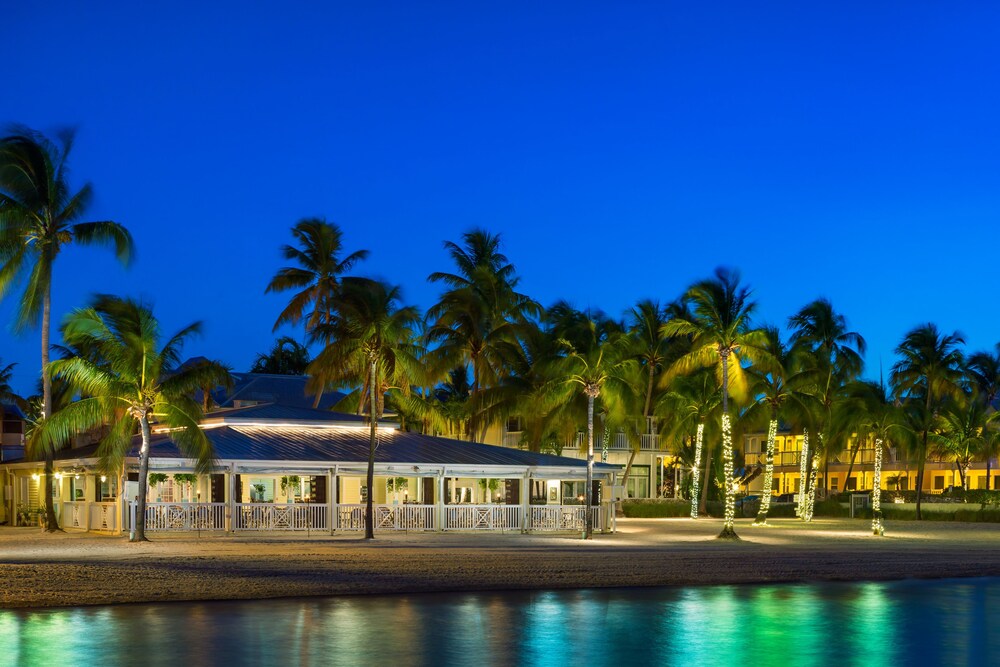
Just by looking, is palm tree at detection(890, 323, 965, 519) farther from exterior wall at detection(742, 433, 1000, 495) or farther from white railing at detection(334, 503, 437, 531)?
white railing at detection(334, 503, 437, 531)

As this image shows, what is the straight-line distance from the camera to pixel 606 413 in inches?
2172

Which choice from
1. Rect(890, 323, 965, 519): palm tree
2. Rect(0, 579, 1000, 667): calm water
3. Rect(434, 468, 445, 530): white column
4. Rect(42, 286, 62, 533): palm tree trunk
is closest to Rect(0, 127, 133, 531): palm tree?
Rect(42, 286, 62, 533): palm tree trunk

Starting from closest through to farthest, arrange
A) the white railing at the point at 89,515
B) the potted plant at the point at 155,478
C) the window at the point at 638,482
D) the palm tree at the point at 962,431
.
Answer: the potted plant at the point at 155,478 → the white railing at the point at 89,515 → the palm tree at the point at 962,431 → the window at the point at 638,482

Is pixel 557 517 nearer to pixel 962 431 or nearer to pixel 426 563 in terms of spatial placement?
pixel 426 563

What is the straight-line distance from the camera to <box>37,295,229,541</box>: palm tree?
3250 cm

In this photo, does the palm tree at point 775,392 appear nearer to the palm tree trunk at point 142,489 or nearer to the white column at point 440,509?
the white column at point 440,509

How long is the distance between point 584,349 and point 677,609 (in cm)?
2243

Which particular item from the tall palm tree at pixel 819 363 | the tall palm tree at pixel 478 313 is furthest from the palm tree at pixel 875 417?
the tall palm tree at pixel 478 313

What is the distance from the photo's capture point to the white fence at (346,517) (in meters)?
35.5

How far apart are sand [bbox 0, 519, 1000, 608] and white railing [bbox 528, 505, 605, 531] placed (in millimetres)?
2078

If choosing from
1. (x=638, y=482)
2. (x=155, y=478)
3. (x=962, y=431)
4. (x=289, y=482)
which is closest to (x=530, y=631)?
(x=155, y=478)

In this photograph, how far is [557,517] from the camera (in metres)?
40.7

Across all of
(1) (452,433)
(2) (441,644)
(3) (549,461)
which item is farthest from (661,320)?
(2) (441,644)

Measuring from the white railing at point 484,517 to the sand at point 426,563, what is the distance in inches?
64.7
